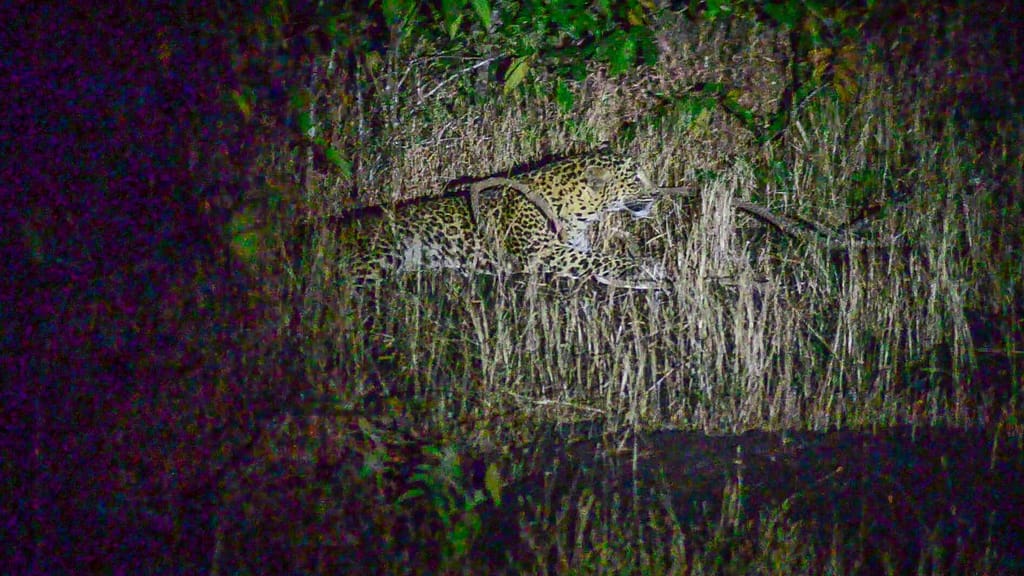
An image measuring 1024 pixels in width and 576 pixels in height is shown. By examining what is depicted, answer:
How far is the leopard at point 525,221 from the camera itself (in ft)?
20.3

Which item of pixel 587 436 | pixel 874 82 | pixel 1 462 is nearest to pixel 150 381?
pixel 1 462

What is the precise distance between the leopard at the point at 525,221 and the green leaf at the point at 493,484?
9.16 ft

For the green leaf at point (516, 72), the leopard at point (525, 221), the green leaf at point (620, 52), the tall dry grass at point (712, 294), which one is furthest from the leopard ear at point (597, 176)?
the green leaf at point (516, 72)

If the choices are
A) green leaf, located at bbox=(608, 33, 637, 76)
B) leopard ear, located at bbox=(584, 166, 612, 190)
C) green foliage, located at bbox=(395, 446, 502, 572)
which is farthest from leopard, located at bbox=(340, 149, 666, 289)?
green foliage, located at bbox=(395, 446, 502, 572)

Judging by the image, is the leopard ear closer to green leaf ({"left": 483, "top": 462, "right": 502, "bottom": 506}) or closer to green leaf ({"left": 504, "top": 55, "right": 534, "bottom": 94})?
green leaf ({"left": 504, "top": 55, "right": 534, "bottom": 94})

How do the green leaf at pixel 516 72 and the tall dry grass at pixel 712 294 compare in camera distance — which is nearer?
the tall dry grass at pixel 712 294

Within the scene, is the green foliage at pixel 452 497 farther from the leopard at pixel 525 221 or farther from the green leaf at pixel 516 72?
the green leaf at pixel 516 72

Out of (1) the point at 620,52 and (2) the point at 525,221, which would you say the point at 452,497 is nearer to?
(2) the point at 525,221

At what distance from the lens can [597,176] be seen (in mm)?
6664

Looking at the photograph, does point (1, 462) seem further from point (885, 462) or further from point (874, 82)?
point (874, 82)

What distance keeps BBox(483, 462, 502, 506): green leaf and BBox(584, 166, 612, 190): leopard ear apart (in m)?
3.59

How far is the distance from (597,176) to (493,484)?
3.73m

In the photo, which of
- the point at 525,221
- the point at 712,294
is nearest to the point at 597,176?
the point at 525,221

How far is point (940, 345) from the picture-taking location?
480 centimetres
